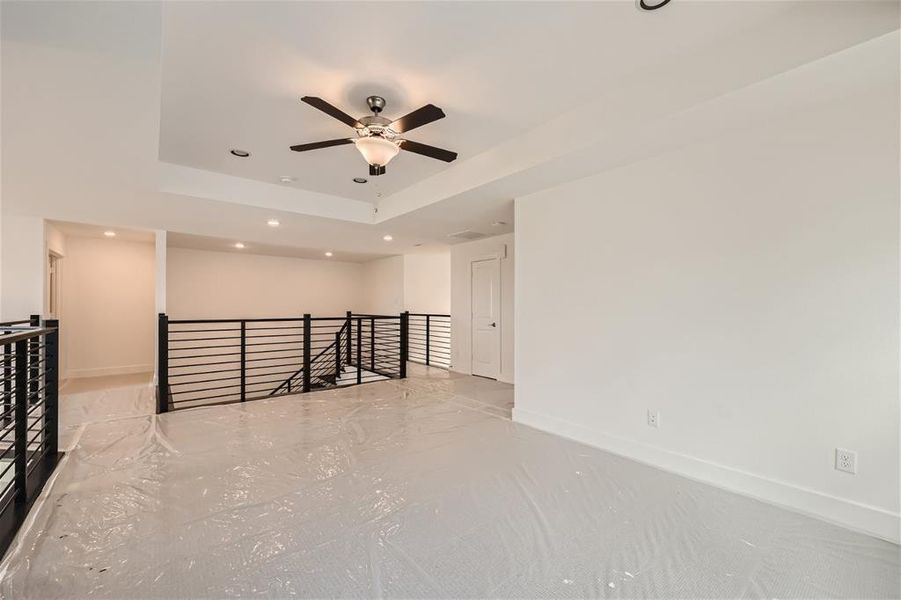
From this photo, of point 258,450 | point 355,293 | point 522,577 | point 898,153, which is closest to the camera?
point 522,577

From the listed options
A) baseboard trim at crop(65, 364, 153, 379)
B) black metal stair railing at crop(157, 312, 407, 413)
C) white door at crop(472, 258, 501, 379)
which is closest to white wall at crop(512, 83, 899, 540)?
white door at crop(472, 258, 501, 379)

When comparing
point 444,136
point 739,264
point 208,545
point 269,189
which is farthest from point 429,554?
point 269,189

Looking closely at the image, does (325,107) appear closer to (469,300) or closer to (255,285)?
(469,300)

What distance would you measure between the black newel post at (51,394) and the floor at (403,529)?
15 centimetres

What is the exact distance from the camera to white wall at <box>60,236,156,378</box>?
20.0 ft

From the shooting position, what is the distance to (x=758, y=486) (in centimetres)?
242

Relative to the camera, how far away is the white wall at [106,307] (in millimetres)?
6082

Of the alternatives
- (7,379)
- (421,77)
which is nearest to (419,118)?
(421,77)

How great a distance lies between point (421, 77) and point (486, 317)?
A: 14.1 ft

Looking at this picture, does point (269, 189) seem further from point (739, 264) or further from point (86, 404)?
point (739, 264)

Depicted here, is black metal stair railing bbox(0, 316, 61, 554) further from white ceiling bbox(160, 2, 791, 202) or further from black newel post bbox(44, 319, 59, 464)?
white ceiling bbox(160, 2, 791, 202)

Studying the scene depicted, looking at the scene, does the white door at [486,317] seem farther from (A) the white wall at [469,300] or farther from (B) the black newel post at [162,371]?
(B) the black newel post at [162,371]

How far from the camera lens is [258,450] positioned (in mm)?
3104

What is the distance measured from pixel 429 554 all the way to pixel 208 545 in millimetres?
1066
